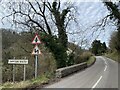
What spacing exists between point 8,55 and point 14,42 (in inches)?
79.4

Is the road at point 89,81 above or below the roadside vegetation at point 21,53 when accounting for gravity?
below

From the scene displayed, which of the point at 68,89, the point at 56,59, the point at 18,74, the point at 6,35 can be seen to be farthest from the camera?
the point at 6,35

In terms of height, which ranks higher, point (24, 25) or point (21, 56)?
point (24, 25)

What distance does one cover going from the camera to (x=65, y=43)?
3872 centimetres

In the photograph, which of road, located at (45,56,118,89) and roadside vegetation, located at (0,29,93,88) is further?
roadside vegetation, located at (0,29,93,88)

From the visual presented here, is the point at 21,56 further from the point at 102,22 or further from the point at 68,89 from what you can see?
the point at 68,89

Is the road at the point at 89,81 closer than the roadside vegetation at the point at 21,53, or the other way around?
the road at the point at 89,81

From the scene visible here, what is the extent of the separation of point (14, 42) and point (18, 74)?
7.56m

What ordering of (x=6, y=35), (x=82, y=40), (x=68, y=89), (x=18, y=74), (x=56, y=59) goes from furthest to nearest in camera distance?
(x=82, y=40) < (x=6, y=35) < (x=56, y=59) < (x=18, y=74) < (x=68, y=89)

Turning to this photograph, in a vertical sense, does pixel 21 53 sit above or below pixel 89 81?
above

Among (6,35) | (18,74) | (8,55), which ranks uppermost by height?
(6,35)

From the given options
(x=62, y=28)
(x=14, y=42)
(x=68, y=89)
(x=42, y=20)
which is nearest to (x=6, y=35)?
(x=14, y=42)

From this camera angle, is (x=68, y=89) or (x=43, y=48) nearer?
(x=68, y=89)

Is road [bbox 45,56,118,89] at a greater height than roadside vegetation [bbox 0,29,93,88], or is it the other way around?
roadside vegetation [bbox 0,29,93,88]
